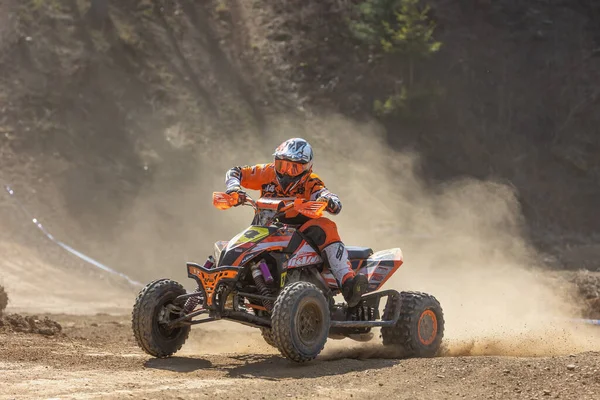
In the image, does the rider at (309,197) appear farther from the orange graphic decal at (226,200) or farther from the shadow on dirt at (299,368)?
the shadow on dirt at (299,368)

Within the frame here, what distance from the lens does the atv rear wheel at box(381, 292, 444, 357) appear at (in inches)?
444

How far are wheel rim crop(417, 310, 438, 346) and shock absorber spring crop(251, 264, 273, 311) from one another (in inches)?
91.2

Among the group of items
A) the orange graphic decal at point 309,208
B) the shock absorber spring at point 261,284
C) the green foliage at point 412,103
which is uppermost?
the green foliage at point 412,103

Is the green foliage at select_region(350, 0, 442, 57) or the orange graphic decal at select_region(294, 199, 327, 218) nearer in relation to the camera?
the orange graphic decal at select_region(294, 199, 327, 218)

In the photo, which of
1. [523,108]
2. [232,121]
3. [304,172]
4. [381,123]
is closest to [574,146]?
[523,108]

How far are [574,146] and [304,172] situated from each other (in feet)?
71.1

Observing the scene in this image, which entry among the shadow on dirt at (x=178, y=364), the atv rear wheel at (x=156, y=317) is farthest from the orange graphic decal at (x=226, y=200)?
the shadow on dirt at (x=178, y=364)

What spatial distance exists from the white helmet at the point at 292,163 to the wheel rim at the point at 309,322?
181cm

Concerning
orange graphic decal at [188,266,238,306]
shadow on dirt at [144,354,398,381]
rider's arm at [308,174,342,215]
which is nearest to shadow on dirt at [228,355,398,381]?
shadow on dirt at [144,354,398,381]

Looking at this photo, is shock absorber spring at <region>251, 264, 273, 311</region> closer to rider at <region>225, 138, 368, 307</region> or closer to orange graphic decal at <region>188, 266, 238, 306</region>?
orange graphic decal at <region>188, 266, 238, 306</region>

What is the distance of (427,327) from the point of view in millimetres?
11578

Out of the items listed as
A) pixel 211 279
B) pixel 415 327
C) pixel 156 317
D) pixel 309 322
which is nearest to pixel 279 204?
pixel 211 279

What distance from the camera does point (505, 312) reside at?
17.1m

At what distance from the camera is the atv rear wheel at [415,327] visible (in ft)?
37.0
